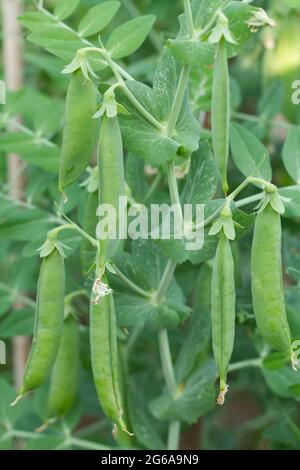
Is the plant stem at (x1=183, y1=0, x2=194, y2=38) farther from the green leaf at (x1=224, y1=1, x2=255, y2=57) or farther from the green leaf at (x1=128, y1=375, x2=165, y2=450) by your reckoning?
the green leaf at (x1=128, y1=375, x2=165, y2=450)

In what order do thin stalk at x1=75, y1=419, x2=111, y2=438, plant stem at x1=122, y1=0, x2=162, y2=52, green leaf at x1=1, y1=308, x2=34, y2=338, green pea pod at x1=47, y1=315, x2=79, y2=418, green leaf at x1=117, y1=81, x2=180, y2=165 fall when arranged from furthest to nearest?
plant stem at x1=122, y1=0, x2=162, y2=52, thin stalk at x1=75, y1=419, x2=111, y2=438, green leaf at x1=1, y1=308, x2=34, y2=338, green pea pod at x1=47, y1=315, x2=79, y2=418, green leaf at x1=117, y1=81, x2=180, y2=165

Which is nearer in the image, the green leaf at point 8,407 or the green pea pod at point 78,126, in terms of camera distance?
the green pea pod at point 78,126

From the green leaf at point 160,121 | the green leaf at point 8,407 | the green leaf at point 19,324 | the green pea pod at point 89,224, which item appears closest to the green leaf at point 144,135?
the green leaf at point 160,121

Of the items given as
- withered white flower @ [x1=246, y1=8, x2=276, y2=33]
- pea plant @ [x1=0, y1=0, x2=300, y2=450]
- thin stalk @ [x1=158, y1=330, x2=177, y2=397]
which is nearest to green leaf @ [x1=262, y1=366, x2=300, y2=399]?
pea plant @ [x1=0, y1=0, x2=300, y2=450]

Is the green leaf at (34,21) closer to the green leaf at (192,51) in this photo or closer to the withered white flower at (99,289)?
the green leaf at (192,51)

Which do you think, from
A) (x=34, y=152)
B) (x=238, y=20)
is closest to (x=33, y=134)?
(x=34, y=152)

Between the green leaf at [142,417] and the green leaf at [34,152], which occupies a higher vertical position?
the green leaf at [34,152]

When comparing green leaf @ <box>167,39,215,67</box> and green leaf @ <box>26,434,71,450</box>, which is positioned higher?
green leaf @ <box>167,39,215,67</box>
